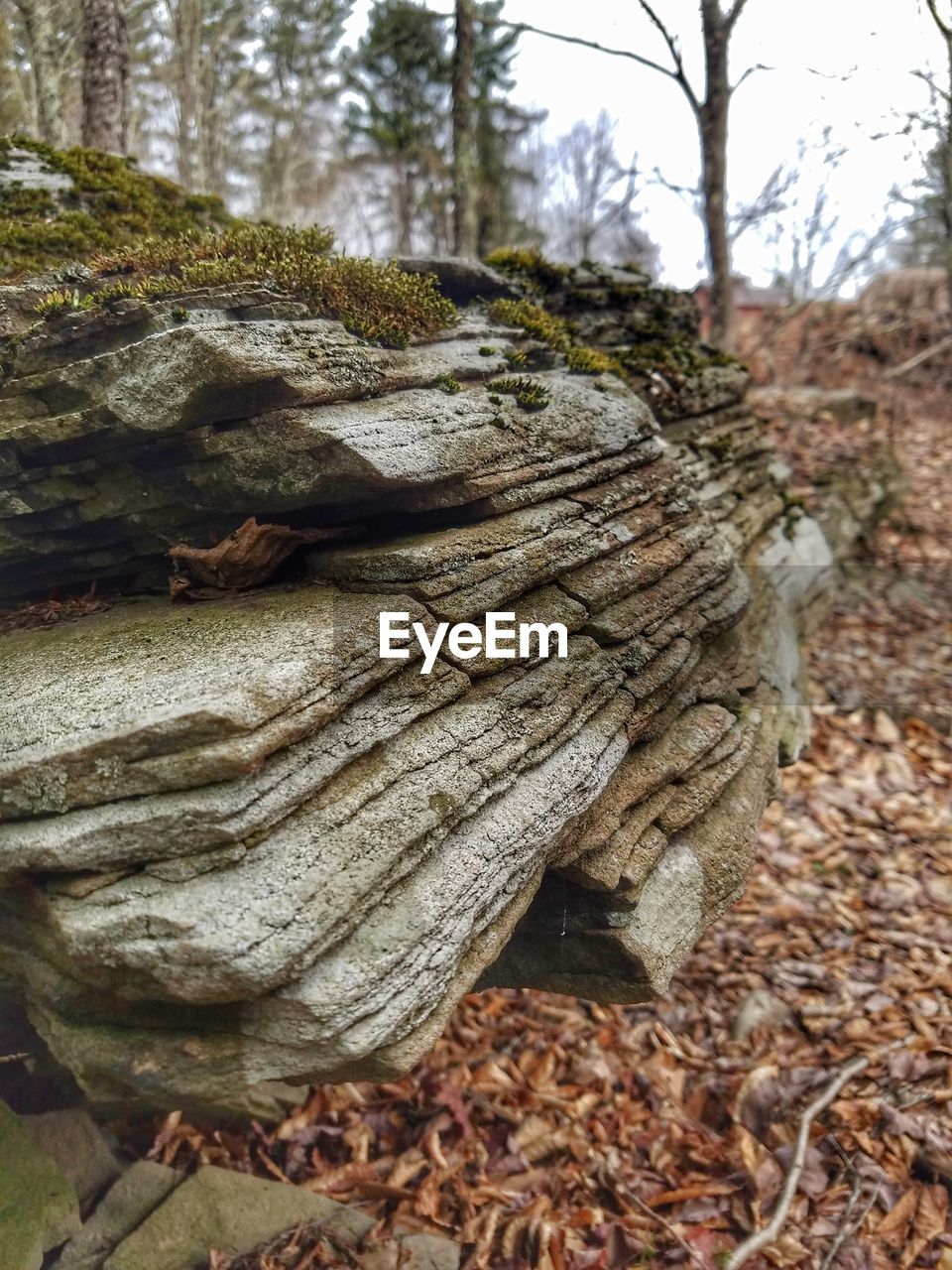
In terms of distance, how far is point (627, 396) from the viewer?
20.1ft

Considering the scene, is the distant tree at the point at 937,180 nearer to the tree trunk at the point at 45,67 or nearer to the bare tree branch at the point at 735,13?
the bare tree branch at the point at 735,13

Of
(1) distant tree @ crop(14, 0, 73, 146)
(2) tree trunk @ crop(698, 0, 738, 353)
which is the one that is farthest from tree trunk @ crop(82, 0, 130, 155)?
(2) tree trunk @ crop(698, 0, 738, 353)

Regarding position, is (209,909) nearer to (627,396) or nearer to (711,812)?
(711,812)

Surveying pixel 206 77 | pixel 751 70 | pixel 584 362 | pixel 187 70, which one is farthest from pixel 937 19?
pixel 206 77

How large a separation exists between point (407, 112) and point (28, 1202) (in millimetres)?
18065

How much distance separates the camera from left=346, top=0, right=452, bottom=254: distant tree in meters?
13.5

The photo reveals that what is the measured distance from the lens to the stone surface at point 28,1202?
166 inches

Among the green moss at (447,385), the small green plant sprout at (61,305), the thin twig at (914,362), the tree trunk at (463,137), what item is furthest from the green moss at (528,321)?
the thin twig at (914,362)

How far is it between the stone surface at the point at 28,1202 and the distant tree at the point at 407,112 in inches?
578

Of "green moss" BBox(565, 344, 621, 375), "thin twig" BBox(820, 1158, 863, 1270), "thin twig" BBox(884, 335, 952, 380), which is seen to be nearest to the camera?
"thin twig" BBox(820, 1158, 863, 1270)

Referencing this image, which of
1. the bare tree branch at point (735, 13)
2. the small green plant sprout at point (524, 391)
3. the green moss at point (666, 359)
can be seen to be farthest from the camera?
the bare tree branch at point (735, 13)

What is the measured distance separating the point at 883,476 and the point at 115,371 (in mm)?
12346

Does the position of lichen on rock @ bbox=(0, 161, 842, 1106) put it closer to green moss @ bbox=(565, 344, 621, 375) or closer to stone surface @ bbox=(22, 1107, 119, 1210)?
green moss @ bbox=(565, 344, 621, 375)

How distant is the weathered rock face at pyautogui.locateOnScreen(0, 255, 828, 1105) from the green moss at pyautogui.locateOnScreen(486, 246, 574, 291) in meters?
2.07
